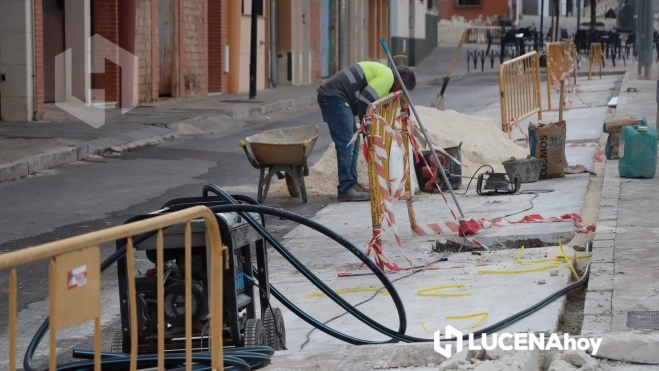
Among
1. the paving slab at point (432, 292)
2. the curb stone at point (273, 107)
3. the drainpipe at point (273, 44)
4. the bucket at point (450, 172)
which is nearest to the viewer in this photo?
the paving slab at point (432, 292)

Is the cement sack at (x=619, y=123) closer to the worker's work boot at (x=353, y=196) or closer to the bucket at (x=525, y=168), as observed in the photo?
the bucket at (x=525, y=168)

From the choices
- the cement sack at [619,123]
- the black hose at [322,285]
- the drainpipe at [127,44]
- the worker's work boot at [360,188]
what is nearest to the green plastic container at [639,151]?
the cement sack at [619,123]

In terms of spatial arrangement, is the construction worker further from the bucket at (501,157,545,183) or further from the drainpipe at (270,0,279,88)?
the drainpipe at (270,0,279,88)

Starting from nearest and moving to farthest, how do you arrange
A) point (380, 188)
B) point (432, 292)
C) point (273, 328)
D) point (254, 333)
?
1. point (254, 333)
2. point (273, 328)
3. point (432, 292)
4. point (380, 188)

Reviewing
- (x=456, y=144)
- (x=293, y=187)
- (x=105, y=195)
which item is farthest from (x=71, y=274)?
(x=456, y=144)

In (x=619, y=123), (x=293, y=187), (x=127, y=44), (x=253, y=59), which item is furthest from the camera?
(x=253, y=59)

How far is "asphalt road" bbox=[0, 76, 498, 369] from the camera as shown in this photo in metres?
7.04

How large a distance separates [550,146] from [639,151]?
1.34 meters

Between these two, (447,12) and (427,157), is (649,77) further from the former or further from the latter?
(447,12)

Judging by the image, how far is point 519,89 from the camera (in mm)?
17156

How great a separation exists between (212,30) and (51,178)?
14.6 m

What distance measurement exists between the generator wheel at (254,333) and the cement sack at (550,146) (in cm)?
718

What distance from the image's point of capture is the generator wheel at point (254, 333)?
5160 mm

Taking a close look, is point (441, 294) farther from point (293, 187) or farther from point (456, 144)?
point (456, 144)
